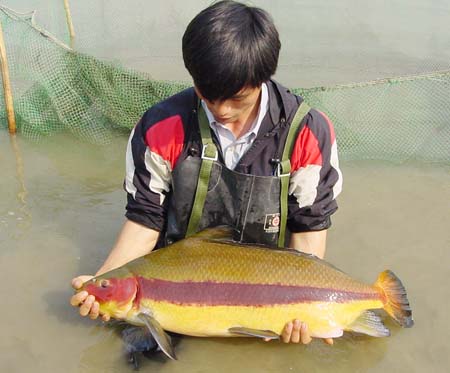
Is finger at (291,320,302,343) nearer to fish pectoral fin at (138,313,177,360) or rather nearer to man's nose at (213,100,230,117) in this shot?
fish pectoral fin at (138,313,177,360)

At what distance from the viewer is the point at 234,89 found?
94.7 inches

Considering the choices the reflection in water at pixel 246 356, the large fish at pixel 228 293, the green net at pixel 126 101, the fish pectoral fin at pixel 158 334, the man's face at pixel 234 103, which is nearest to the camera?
the man's face at pixel 234 103

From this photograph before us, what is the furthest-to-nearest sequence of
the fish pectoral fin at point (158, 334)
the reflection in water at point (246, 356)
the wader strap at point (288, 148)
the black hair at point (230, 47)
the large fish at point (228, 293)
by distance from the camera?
the reflection in water at point (246, 356), the wader strap at point (288, 148), the large fish at point (228, 293), the fish pectoral fin at point (158, 334), the black hair at point (230, 47)

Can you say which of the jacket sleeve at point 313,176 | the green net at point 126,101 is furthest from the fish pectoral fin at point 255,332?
the green net at point 126,101

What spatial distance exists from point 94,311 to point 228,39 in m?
1.51

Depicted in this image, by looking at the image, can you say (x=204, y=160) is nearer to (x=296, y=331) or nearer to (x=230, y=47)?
(x=230, y=47)

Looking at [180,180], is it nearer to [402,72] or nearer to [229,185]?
[229,185]

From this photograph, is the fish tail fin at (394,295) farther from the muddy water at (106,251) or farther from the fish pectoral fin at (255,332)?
the fish pectoral fin at (255,332)

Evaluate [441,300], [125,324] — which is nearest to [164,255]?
[125,324]

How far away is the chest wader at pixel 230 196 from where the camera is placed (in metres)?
3.01

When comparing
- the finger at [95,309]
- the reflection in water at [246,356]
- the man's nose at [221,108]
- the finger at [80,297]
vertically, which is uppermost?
the man's nose at [221,108]

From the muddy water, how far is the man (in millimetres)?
490

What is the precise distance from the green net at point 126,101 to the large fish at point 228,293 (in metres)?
2.60

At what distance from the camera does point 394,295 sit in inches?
119
